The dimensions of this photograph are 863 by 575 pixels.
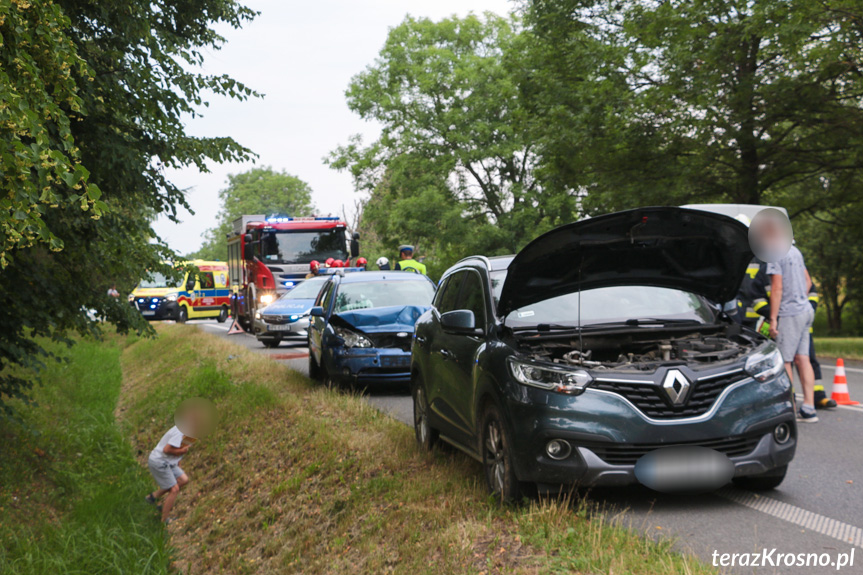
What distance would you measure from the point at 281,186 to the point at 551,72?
3870 inches

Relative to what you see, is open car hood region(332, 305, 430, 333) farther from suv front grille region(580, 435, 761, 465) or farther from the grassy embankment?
suv front grille region(580, 435, 761, 465)

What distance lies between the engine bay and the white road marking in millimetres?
924

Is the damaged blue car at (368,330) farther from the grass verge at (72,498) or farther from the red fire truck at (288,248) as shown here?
the red fire truck at (288,248)

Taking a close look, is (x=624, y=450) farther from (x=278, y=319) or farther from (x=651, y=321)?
(x=278, y=319)

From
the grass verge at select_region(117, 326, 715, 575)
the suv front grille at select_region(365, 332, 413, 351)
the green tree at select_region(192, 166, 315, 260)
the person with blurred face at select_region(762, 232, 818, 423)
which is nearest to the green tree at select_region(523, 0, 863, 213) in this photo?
the person with blurred face at select_region(762, 232, 818, 423)

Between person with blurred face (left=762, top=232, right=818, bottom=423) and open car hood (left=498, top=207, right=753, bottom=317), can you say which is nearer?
open car hood (left=498, top=207, right=753, bottom=317)

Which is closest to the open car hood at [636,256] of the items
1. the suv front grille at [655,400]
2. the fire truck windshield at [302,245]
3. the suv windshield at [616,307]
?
the suv windshield at [616,307]

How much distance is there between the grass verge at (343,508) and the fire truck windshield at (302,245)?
1164 cm

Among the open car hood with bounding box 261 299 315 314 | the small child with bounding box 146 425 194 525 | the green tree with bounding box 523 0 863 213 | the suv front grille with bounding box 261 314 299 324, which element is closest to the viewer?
the small child with bounding box 146 425 194 525

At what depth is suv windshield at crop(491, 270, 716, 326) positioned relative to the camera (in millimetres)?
6332

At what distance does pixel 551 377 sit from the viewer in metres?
5.32

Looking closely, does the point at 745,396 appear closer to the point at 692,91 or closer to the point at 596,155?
the point at 692,91

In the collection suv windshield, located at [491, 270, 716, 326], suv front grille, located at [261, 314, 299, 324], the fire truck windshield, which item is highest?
the fire truck windshield

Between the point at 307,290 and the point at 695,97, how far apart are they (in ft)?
31.8
